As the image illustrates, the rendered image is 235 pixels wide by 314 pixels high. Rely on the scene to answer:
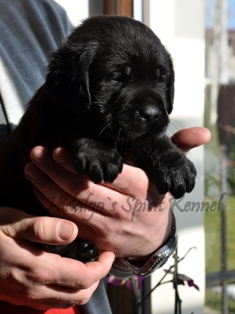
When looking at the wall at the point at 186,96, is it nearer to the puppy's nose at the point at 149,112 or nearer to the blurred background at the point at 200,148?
the blurred background at the point at 200,148

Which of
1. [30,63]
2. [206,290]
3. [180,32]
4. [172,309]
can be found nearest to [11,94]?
[30,63]

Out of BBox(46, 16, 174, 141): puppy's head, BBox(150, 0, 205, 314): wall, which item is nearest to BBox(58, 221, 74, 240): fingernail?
BBox(46, 16, 174, 141): puppy's head

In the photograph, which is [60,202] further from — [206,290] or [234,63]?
[234,63]

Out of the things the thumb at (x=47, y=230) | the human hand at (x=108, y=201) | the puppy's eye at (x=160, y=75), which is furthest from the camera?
the puppy's eye at (x=160, y=75)

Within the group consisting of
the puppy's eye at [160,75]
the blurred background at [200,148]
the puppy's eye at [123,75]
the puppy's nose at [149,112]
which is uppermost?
the puppy's eye at [123,75]

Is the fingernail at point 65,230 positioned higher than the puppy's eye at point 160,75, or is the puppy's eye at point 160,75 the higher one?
the puppy's eye at point 160,75

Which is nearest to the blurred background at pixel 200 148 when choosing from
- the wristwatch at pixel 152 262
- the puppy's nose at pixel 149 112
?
the wristwatch at pixel 152 262

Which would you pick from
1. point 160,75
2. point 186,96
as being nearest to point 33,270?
point 160,75

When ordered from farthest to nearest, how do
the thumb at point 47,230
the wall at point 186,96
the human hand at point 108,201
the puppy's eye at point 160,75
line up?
1. the wall at point 186,96
2. the puppy's eye at point 160,75
3. the human hand at point 108,201
4. the thumb at point 47,230
